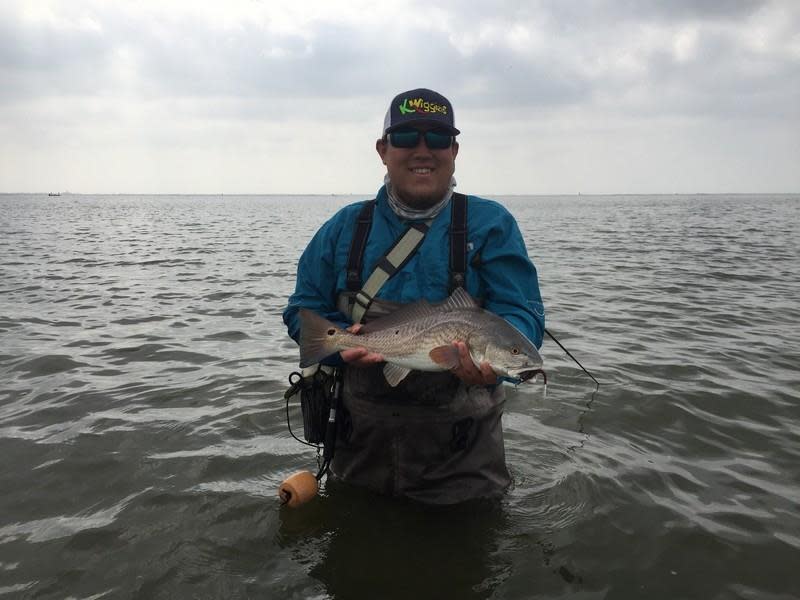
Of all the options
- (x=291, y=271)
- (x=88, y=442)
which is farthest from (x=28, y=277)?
(x=88, y=442)

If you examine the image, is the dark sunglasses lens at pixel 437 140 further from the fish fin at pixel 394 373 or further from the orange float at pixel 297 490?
the orange float at pixel 297 490

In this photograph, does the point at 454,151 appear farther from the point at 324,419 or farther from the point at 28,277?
the point at 28,277

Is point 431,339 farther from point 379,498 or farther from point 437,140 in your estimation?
point 379,498

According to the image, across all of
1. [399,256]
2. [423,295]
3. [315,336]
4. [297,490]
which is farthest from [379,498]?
[399,256]

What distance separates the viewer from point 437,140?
13.3 feet

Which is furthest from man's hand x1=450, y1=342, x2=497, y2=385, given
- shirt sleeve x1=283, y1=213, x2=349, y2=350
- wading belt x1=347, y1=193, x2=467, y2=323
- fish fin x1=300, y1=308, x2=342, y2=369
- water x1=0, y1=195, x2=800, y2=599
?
water x1=0, y1=195, x2=800, y2=599

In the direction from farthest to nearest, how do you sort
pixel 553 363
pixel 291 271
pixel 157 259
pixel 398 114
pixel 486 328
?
pixel 157 259 → pixel 291 271 → pixel 553 363 → pixel 398 114 → pixel 486 328

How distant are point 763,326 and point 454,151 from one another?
9.35 m

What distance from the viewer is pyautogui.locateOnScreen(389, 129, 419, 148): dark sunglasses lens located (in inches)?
158

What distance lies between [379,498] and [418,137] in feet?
9.33

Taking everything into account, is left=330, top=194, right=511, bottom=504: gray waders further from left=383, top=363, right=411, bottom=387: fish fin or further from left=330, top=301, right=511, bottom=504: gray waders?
left=383, top=363, right=411, bottom=387: fish fin

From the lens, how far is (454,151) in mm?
4230

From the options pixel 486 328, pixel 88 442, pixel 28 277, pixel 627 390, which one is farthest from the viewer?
pixel 28 277

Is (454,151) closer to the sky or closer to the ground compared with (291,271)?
closer to the sky
